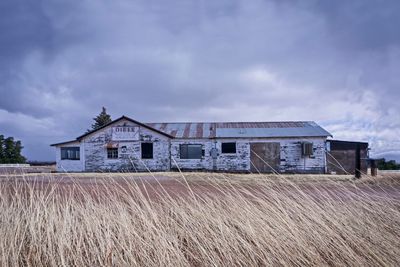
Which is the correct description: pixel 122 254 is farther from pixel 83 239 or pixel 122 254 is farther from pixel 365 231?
pixel 365 231

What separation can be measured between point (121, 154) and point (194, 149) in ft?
20.4

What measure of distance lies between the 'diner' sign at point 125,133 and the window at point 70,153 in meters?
3.98

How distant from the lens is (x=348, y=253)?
2967mm

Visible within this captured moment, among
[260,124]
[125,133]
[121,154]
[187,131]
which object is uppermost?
[260,124]

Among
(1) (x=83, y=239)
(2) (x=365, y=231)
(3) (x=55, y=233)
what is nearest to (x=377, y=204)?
(2) (x=365, y=231)

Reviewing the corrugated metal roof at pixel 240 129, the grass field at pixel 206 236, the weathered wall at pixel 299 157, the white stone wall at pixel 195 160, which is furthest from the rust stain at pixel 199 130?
the grass field at pixel 206 236

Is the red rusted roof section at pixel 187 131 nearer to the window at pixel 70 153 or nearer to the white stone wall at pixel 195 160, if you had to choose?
the white stone wall at pixel 195 160

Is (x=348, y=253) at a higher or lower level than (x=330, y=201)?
lower

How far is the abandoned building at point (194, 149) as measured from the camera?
23.5 meters

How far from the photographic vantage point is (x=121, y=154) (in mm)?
23828

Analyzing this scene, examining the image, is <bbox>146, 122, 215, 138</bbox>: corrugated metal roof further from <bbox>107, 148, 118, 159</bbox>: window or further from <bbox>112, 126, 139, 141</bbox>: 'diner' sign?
<bbox>107, 148, 118, 159</bbox>: window

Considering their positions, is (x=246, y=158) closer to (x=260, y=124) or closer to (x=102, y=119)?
(x=260, y=124)

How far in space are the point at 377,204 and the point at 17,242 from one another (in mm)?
4947

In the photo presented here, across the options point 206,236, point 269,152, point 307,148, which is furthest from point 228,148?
point 206,236
